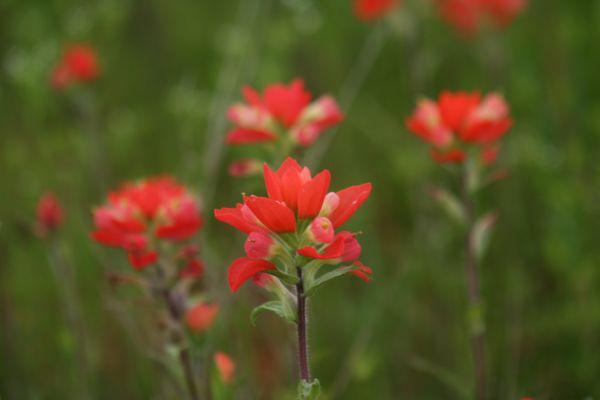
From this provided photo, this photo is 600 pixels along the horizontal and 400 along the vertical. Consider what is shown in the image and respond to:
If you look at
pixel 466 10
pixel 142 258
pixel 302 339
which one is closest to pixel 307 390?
pixel 302 339

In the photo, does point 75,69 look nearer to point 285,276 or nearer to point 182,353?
point 182,353

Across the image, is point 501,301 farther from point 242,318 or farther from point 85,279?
point 85,279

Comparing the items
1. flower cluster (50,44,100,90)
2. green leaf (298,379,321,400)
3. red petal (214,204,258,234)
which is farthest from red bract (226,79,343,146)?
flower cluster (50,44,100,90)

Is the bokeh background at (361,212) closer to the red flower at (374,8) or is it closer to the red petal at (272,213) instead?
the red flower at (374,8)

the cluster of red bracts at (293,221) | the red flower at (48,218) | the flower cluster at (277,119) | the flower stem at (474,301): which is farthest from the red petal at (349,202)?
the red flower at (48,218)

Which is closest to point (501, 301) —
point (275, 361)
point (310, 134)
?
point (275, 361)
